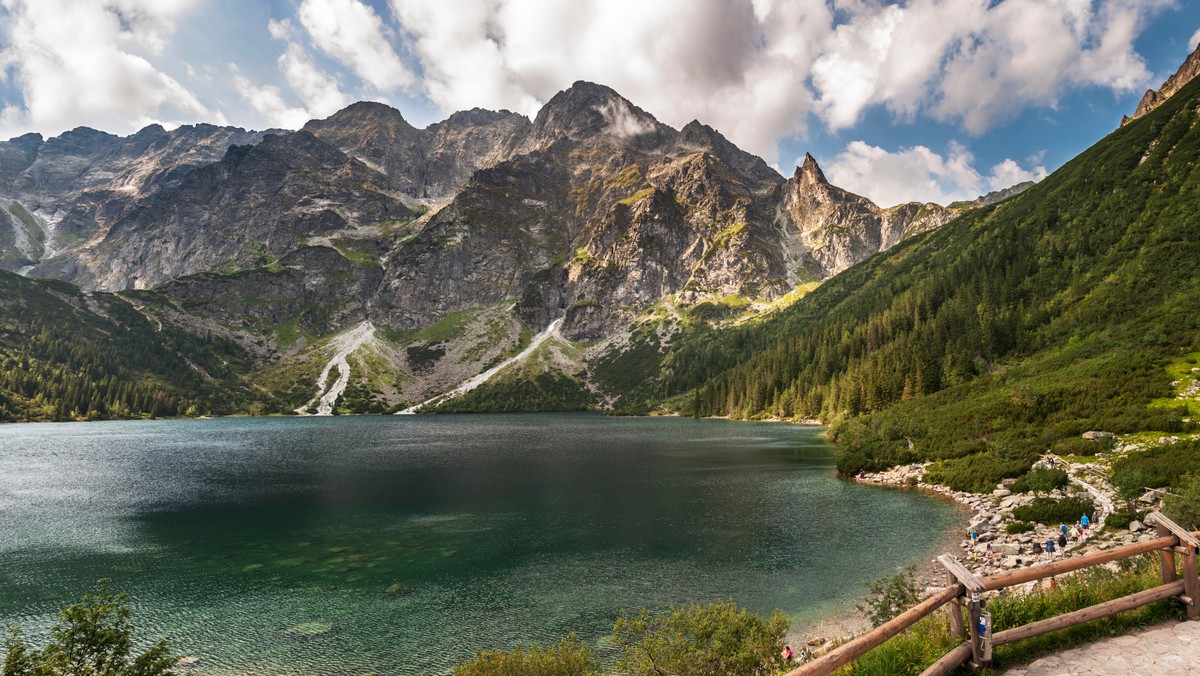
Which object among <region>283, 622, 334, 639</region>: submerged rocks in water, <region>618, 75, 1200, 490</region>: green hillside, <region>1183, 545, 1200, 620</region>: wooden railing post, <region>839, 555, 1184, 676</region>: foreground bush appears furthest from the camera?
<region>618, 75, 1200, 490</region>: green hillside

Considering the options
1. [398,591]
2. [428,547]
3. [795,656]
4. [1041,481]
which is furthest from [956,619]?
[1041,481]

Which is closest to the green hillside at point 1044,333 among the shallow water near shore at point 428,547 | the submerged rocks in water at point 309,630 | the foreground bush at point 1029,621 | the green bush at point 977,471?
the green bush at point 977,471

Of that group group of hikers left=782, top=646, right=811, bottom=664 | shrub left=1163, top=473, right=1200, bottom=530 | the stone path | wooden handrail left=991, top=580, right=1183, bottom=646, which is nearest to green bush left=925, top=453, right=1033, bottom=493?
shrub left=1163, top=473, right=1200, bottom=530

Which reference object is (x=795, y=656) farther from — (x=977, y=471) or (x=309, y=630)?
(x=977, y=471)

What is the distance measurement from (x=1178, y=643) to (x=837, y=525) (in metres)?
41.2

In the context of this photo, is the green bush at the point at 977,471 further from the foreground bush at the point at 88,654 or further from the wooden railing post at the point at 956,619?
the foreground bush at the point at 88,654

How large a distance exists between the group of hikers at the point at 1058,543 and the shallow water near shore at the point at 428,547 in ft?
15.6

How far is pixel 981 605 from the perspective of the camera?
11.8 metres

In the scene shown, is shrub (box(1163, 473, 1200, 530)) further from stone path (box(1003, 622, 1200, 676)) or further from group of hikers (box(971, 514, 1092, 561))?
stone path (box(1003, 622, 1200, 676))

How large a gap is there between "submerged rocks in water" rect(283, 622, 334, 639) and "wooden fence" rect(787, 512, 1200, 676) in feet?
102

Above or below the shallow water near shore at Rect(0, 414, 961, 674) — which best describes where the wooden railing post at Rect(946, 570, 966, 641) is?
above

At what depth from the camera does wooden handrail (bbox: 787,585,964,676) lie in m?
9.14

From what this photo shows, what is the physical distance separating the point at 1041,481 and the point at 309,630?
60.3m

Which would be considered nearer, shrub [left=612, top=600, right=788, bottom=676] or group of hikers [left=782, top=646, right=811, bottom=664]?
shrub [left=612, top=600, right=788, bottom=676]
